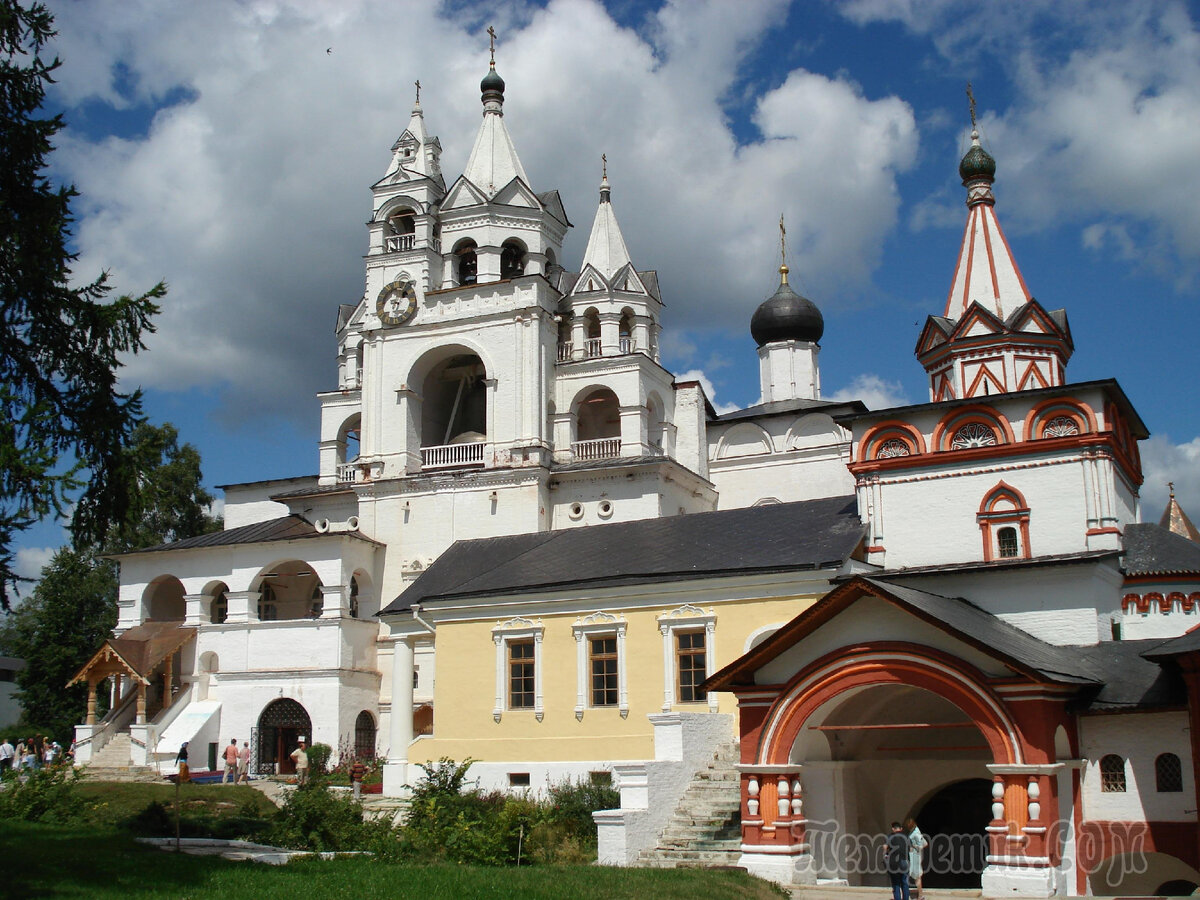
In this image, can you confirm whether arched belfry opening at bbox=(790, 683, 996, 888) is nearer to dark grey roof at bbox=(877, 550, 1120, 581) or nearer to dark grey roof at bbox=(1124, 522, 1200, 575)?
dark grey roof at bbox=(877, 550, 1120, 581)

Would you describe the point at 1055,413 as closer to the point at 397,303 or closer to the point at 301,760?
the point at 301,760

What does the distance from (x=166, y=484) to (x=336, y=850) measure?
33.0m

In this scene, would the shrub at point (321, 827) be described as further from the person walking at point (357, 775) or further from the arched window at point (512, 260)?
the arched window at point (512, 260)

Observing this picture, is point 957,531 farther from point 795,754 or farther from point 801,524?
point 795,754

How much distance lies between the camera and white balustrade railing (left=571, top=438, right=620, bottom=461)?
3766cm

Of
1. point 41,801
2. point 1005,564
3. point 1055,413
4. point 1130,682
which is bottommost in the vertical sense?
point 41,801

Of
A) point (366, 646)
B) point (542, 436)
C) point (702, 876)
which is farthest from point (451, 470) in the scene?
point (702, 876)

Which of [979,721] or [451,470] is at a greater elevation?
[451,470]

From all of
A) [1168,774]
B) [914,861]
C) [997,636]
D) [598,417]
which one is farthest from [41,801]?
[598,417]

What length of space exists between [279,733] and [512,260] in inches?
650

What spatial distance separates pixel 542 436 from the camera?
3650cm

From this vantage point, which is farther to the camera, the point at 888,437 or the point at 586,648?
the point at 586,648

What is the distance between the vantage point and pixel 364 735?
34469 millimetres

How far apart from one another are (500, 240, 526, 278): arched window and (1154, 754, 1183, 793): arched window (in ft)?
88.0
